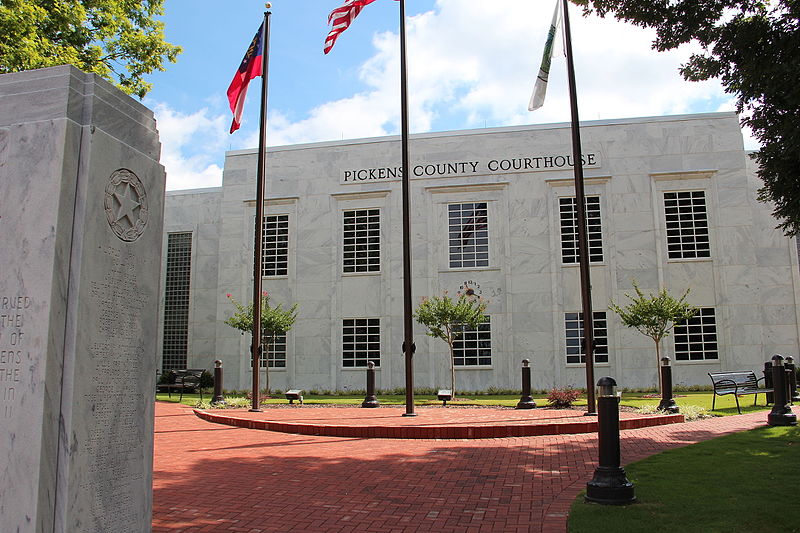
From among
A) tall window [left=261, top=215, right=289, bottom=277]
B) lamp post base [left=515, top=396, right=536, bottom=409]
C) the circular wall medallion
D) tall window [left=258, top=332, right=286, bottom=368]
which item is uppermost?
tall window [left=261, top=215, right=289, bottom=277]

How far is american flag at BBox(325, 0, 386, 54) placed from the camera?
14.5 m

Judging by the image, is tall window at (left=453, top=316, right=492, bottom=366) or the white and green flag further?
tall window at (left=453, top=316, right=492, bottom=366)

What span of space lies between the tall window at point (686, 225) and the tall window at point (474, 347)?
7.70m

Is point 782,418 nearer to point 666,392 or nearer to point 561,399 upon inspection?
point 666,392

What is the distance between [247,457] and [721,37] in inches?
399

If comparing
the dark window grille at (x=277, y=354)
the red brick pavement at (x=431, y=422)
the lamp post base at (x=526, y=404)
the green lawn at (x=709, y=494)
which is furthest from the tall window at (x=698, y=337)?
the green lawn at (x=709, y=494)

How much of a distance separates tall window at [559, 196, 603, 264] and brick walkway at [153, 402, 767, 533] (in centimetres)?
1330

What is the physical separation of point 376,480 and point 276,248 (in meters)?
20.4

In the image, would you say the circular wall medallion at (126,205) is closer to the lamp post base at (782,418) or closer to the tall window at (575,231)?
the lamp post base at (782,418)

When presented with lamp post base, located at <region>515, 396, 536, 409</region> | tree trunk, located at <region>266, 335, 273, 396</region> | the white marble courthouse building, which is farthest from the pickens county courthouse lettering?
lamp post base, located at <region>515, 396, 536, 409</region>

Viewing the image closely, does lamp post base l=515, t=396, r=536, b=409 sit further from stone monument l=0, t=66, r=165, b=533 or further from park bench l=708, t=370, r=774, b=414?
stone monument l=0, t=66, r=165, b=533

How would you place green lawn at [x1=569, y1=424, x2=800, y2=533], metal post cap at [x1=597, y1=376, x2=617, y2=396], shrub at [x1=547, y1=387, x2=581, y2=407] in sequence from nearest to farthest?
green lawn at [x1=569, y1=424, x2=800, y2=533]
metal post cap at [x1=597, y1=376, x2=617, y2=396]
shrub at [x1=547, y1=387, x2=581, y2=407]

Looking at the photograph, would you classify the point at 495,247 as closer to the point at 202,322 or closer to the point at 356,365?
the point at 356,365

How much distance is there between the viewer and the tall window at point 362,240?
26047 mm
